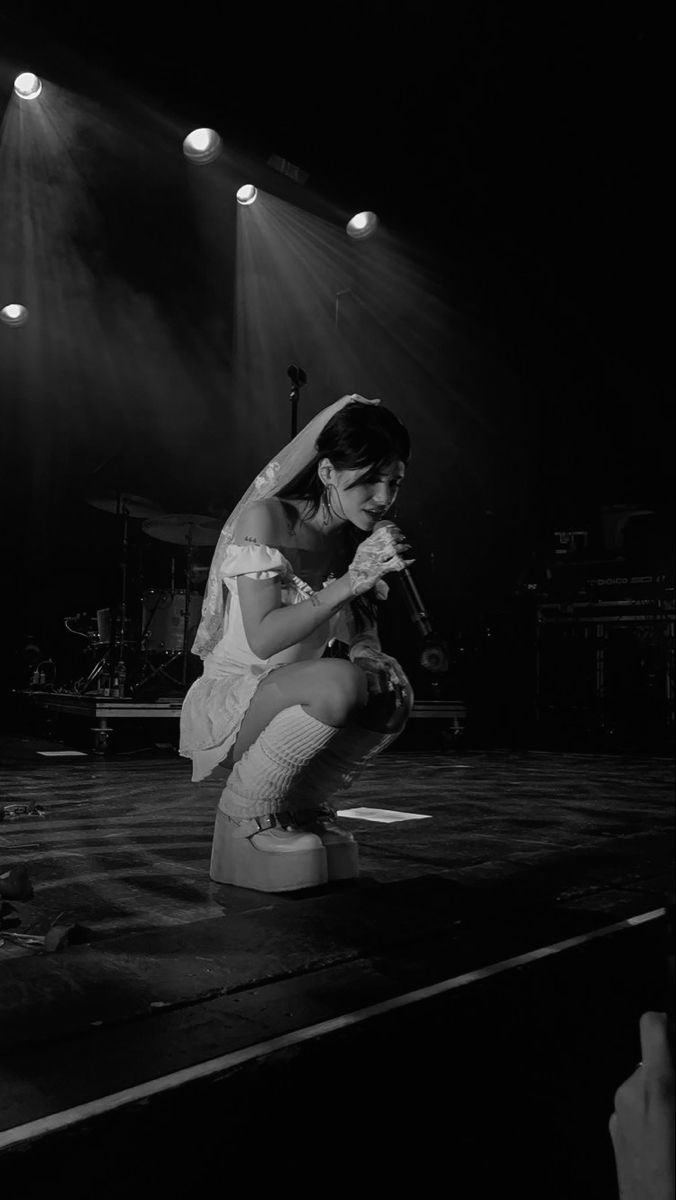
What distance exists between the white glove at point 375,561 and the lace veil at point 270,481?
373 mm

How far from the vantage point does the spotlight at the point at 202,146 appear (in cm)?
540

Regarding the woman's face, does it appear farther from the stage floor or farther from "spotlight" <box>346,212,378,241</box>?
"spotlight" <box>346,212,378,241</box>

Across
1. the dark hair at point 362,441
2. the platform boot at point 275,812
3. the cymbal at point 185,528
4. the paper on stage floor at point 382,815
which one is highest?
the cymbal at point 185,528

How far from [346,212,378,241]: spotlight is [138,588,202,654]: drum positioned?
3482mm

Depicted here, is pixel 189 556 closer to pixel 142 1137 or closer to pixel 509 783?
pixel 509 783

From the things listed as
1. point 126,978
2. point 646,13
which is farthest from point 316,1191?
point 646,13

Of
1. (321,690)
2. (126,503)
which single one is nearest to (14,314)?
(126,503)

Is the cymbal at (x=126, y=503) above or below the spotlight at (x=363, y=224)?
below

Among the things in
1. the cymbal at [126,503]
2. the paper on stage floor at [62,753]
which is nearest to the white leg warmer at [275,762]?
the paper on stage floor at [62,753]

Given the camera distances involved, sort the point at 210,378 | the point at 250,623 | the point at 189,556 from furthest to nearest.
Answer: the point at 210,378 → the point at 189,556 → the point at 250,623

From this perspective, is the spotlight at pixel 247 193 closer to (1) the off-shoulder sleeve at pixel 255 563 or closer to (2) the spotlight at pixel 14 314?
(2) the spotlight at pixel 14 314

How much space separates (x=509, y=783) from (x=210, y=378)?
5.16m

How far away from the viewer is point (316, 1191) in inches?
30.3

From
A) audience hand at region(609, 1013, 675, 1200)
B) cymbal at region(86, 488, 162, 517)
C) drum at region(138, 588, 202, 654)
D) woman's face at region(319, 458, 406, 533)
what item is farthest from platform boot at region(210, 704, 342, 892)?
drum at region(138, 588, 202, 654)
